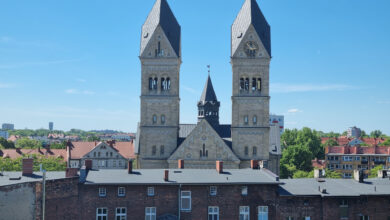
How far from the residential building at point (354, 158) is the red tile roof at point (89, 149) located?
59.7 m

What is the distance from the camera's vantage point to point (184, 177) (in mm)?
45594

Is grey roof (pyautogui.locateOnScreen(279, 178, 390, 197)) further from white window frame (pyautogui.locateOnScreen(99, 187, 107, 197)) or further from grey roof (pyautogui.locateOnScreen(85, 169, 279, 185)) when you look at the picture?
white window frame (pyautogui.locateOnScreen(99, 187, 107, 197))

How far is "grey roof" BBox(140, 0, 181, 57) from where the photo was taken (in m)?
63.1

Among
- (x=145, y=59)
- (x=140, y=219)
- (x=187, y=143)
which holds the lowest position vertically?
(x=140, y=219)

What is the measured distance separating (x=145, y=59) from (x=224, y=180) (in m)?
26.1

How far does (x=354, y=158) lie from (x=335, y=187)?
272 feet

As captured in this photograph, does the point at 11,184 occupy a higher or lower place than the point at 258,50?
lower

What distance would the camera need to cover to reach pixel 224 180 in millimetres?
44844

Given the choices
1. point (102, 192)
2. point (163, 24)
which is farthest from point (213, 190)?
point (163, 24)

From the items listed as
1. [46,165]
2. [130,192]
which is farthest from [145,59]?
[46,165]

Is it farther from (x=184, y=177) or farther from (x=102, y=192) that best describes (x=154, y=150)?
(x=102, y=192)

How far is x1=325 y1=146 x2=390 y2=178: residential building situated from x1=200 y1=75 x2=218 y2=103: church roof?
5820 cm

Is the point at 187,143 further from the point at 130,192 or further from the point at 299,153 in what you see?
the point at 299,153

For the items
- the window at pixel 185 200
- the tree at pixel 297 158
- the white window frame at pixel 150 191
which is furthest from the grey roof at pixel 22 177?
the tree at pixel 297 158
